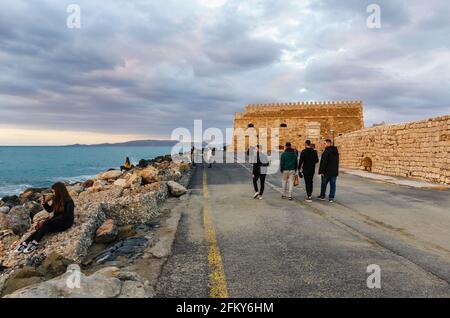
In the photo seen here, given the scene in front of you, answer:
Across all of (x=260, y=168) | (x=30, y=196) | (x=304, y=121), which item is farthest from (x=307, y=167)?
(x=304, y=121)

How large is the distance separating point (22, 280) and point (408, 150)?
19266 mm

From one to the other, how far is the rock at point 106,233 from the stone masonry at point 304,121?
52.4 m

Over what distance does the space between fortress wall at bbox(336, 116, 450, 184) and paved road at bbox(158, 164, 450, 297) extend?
6.44 metres

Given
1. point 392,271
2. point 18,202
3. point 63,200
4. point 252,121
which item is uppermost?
point 252,121

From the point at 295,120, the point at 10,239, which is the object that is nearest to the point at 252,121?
the point at 295,120

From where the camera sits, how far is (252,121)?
60594 millimetres

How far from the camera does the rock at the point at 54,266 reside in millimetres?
5012

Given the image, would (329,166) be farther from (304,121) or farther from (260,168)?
(304,121)

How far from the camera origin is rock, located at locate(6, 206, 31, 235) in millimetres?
10562

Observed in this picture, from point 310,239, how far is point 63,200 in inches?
201

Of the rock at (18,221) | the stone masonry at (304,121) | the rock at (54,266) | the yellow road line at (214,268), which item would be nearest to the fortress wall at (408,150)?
the yellow road line at (214,268)

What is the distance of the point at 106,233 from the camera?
6.75 meters

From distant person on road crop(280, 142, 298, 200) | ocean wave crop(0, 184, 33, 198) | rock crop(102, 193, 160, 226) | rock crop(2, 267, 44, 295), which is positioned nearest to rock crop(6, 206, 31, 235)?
rock crop(102, 193, 160, 226)
